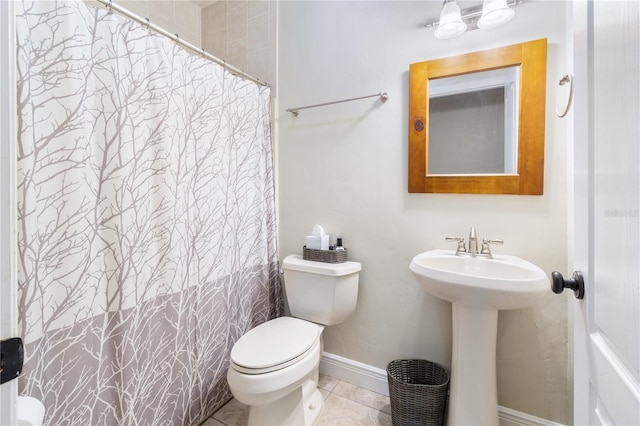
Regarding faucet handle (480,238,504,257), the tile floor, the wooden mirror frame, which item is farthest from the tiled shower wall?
the tile floor

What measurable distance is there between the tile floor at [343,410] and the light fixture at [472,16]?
192cm

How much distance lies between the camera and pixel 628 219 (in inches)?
17.1

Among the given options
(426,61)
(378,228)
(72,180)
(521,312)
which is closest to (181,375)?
(72,180)

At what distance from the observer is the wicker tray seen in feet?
5.37

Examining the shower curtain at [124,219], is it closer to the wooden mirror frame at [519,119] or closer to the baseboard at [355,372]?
the baseboard at [355,372]

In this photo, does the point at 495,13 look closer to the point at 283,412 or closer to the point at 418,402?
the point at 418,402

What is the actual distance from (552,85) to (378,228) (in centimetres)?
102

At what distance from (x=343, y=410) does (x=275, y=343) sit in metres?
0.59

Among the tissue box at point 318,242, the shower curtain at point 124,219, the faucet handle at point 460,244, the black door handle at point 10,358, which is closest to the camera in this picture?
the black door handle at point 10,358

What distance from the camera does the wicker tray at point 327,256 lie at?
164 cm

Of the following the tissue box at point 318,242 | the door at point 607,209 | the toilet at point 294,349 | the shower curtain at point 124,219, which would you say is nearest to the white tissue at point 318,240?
the tissue box at point 318,242

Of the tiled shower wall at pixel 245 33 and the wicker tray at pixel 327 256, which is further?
the tiled shower wall at pixel 245 33

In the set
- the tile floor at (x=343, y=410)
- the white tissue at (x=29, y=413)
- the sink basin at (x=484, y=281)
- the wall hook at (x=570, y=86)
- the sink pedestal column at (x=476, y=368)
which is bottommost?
the tile floor at (x=343, y=410)

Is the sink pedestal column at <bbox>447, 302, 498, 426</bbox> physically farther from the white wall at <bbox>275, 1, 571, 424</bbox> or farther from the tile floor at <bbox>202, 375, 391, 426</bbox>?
the tile floor at <bbox>202, 375, 391, 426</bbox>
